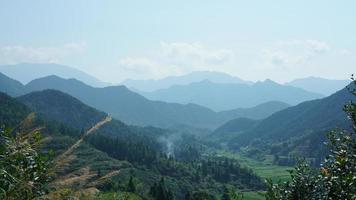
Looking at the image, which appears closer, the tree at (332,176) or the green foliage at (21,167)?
the green foliage at (21,167)

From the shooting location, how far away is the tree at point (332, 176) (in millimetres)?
11719

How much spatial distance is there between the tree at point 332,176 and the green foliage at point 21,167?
7.55m

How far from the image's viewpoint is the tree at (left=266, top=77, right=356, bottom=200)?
38.4 feet

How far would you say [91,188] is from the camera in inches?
232

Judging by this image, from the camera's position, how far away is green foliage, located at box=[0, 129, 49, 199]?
594cm

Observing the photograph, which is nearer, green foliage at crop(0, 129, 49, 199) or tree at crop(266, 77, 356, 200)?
green foliage at crop(0, 129, 49, 199)

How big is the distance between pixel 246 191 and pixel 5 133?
194 meters

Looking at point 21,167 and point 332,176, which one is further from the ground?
point 21,167

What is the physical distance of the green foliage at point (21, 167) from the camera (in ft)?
19.5

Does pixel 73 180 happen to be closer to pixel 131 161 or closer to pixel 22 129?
pixel 22 129

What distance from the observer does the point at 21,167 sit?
21.6 feet

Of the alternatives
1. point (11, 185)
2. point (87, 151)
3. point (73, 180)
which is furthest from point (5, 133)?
point (87, 151)

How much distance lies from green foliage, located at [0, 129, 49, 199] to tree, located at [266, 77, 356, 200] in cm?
755

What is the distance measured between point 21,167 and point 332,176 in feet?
28.2
